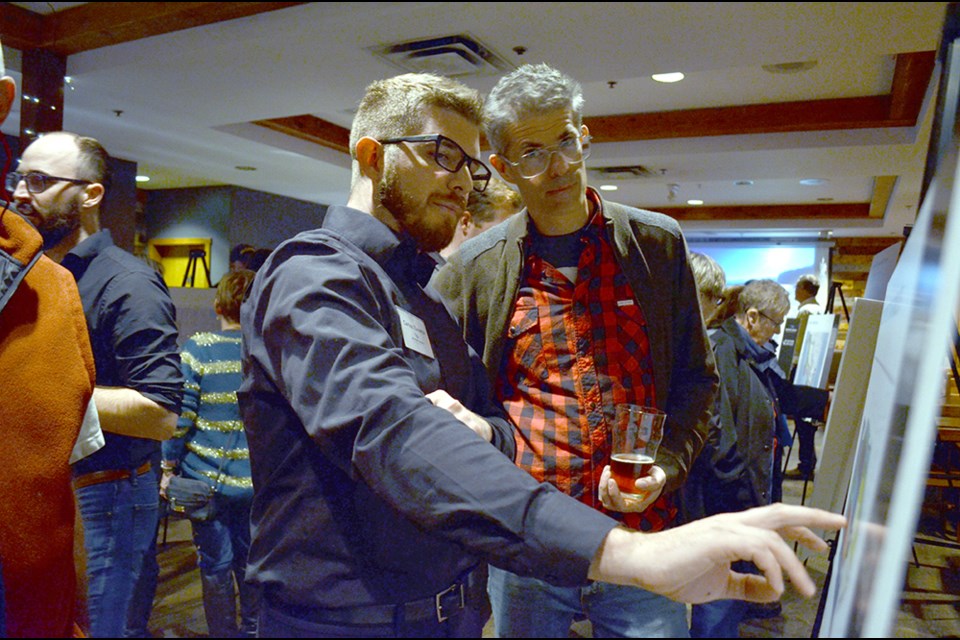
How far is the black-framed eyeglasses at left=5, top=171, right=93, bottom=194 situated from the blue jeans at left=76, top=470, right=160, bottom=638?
2.66ft

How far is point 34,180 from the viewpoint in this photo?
1882mm

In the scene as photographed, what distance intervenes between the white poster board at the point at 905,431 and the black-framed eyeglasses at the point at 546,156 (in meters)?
0.97

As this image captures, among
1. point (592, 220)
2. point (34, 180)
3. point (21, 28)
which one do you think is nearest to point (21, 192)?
point (34, 180)

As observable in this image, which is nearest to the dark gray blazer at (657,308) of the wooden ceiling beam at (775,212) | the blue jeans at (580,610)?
the blue jeans at (580,610)

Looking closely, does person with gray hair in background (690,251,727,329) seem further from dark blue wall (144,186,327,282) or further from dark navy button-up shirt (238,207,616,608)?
dark blue wall (144,186,327,282)

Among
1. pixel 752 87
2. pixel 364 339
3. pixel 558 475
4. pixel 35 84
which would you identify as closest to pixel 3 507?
pixel 364 339

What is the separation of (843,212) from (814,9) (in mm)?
7233

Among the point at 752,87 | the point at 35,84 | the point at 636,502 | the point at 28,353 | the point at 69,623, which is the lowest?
the point at 69,623

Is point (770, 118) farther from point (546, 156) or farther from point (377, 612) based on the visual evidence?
point (377, 612)

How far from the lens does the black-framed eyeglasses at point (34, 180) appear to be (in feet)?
A: 6.13

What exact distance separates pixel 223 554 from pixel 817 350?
11.3 ft

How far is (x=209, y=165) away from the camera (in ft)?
23.6

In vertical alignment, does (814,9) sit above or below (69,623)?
above

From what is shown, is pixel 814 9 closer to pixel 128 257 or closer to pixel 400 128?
pixel 400 128
